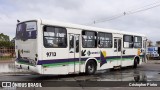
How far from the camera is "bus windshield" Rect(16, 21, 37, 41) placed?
13.4 metres

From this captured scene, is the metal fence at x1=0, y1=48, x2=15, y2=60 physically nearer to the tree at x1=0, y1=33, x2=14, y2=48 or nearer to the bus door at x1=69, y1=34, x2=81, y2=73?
the tree at x1=0, y1=33, x2=14, y2=48

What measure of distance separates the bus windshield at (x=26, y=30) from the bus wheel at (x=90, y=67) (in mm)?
4122

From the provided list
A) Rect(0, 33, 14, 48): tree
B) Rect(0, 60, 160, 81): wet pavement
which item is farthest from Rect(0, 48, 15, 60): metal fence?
Rect(0, 60, 160, 81): wet pavement

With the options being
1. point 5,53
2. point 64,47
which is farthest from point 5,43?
point 64,47

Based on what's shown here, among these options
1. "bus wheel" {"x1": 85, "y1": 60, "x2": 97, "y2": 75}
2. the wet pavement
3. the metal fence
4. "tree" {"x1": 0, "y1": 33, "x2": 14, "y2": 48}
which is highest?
"tree" {"x1": 0, "y1": 33, "x2": 14, "y2": 48}

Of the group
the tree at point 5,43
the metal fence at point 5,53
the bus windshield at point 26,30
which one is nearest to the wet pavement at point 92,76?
the bus windshield at point 26,30

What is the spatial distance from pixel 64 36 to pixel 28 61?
2343mm

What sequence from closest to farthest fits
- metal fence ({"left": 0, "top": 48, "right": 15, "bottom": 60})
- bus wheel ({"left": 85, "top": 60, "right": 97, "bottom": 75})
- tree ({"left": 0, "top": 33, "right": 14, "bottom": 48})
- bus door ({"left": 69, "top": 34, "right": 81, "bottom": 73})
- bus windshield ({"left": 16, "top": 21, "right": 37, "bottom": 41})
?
1. bus windshield ({"left": 16, "top": 21, "right": 37, "bottom": 41})
2. bus door ({"left": 69, "top": 34, "right": 81, "bottom": 73})
3. bus wheel ({"left": 85, "top": 60, "right": 97, "bottom": 75})
4. metal fence ({"left": 0, "top": 48, "right": 15, "bottom": 60})
5. tree ({"left": 0, "top": 33, "right": 14, "bottom": 48})

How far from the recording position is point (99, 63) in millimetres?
17016

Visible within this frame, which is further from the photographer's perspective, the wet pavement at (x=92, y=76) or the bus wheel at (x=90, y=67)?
the bus wheel at (x=90, y=67)

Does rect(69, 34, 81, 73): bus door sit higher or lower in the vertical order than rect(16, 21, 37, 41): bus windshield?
lower

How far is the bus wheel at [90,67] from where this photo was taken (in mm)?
16112

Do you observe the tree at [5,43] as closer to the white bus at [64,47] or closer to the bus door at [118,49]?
the bus door at [118,49]

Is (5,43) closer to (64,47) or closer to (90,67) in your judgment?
(90,67)
